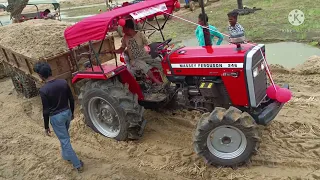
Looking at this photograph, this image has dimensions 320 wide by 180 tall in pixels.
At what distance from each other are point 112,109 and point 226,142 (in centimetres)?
190

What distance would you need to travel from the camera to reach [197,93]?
15.5ft

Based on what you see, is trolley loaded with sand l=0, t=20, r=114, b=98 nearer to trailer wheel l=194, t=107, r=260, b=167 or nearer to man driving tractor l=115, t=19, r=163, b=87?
man driving tractor l=115, t=19, r=163, b=87

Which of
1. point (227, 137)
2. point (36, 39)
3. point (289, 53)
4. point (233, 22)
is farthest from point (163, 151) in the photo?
point (289, 53)

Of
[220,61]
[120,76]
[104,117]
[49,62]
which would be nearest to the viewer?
[220,61]

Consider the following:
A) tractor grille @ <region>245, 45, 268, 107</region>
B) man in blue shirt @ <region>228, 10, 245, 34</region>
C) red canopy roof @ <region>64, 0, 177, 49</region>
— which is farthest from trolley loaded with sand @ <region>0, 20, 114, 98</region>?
tractor grille @ <region>245, 45, 268, 107</region>

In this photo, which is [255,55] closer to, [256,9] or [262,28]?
[262,28]

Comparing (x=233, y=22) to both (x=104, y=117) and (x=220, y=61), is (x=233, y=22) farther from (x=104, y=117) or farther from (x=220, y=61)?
(x=104, y=117)

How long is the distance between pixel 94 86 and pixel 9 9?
11.1 metres

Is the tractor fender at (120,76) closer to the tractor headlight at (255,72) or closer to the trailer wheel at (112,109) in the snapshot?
the trailer wheel at (112,109)

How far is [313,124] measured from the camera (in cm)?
486

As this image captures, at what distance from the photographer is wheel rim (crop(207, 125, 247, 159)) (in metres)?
4.08

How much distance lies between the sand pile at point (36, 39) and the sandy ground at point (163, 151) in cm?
133

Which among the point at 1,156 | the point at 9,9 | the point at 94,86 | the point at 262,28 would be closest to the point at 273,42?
the point at 262,28

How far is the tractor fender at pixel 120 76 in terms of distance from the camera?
4941 millimetres
